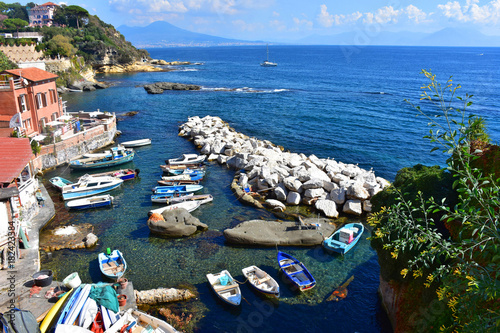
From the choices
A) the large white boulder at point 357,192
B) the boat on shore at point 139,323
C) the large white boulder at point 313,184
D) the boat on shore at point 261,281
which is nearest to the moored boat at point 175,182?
the large white boulder at point 313,184

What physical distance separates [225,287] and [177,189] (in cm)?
1538

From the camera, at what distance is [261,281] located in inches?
789

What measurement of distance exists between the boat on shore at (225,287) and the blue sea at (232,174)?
23.2 inches

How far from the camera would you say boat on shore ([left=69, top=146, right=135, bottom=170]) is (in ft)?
125

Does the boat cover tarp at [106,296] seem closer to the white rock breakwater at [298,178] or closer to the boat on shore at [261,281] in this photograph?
the boat on shore at [261,281]

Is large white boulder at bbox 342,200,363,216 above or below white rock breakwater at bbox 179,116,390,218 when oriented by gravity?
below

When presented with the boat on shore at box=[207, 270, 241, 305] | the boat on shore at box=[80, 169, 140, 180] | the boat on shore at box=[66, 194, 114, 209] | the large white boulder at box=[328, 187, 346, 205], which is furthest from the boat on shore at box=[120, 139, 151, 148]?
the boat on shore at box=[207, 270, 241, 305]

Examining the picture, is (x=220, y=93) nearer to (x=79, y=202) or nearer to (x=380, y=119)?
(x=380, y=119)

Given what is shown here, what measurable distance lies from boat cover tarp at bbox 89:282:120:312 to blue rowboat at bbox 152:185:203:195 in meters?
14.8

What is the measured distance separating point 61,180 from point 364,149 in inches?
1473

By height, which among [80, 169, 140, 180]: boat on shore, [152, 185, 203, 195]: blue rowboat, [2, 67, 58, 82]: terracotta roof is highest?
[2, 67, 58, 82]: terracotta roof

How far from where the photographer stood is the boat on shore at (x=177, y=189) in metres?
32.1

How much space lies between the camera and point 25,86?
124 feet

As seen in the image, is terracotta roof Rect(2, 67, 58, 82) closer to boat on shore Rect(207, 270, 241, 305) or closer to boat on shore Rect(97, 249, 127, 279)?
boat on shore Rect(97, 249, 127, 279)
